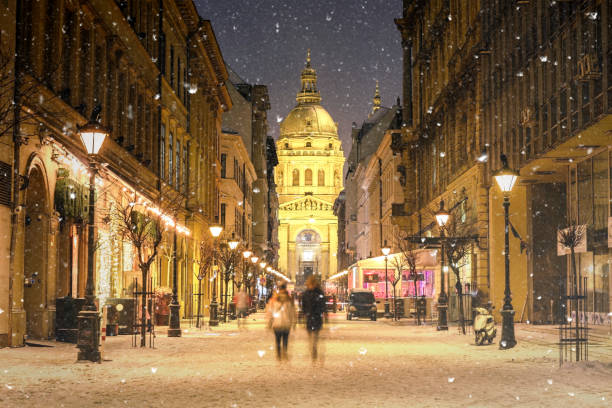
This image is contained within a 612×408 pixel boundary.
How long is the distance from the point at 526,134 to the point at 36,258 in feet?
56.1

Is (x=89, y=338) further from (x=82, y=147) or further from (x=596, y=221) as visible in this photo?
(x=596, y=221)

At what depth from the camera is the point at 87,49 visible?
2794cm

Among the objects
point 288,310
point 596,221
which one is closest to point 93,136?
point 288,310

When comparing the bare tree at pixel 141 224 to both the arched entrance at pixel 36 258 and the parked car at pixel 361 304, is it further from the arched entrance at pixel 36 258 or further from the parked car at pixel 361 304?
the parked car at pixel 361 304

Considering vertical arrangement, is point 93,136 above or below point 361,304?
above

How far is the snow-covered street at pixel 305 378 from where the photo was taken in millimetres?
12023

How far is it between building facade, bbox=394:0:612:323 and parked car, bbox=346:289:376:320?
5061 millimetres

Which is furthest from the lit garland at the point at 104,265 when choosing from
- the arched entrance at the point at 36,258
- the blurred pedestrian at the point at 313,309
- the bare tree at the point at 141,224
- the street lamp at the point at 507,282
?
the street lamp at the point at 507,282

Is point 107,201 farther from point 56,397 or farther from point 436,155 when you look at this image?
point 436,155

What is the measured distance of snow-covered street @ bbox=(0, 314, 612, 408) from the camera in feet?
39.4

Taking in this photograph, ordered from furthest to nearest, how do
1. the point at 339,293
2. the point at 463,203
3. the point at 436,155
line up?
the point at 339,293 → the point at 436,155 → the point at 463,203

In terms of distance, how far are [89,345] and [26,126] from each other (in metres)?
6.18

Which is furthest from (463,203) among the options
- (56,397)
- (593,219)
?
(56,397)

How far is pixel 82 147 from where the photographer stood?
88.2ft
